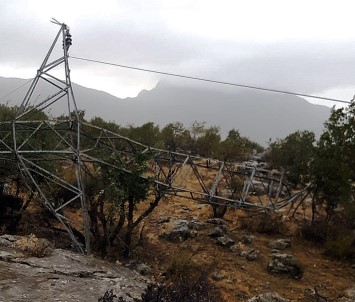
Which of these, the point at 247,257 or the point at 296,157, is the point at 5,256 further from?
the point at 296,157

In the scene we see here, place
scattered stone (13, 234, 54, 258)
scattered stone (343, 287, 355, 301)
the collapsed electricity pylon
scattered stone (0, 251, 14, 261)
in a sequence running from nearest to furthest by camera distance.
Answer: scattered stone (0, 251, 14, 261) < scattered stone (13, 234, 54, 258) < the collapsed electricity pylon < scattered stone (343, 287, 355, 301)

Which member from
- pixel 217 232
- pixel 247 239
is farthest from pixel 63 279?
pixel 247 239

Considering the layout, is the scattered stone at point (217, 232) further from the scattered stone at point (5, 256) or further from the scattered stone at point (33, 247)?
the scattered stone at point (5, 256)

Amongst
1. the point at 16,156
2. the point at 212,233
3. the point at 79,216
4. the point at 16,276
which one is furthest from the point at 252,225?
the point at 16,276

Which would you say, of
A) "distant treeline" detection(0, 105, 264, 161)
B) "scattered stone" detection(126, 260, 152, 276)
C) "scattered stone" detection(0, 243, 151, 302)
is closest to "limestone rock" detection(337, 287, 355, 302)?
"scattered stone" detection(126, 260, 152, 276)

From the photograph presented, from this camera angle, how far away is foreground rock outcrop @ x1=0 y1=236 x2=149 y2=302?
734 centimetres

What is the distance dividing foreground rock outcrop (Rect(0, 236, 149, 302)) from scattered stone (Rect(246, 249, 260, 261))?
27.0 feet

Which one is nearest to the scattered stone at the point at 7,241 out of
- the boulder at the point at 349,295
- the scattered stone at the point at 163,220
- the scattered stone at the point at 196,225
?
the scattered stone at the point at 163,220

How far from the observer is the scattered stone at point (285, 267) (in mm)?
16094

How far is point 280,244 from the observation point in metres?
19.0

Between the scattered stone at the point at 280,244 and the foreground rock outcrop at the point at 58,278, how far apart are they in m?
10.5

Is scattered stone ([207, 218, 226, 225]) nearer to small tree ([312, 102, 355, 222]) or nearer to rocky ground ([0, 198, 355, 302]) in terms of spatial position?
rocky ground ([0, 198, 355, 302])

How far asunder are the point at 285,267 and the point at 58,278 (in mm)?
10683

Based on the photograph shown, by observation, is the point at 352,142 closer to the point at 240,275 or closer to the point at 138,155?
the point at 240,275
